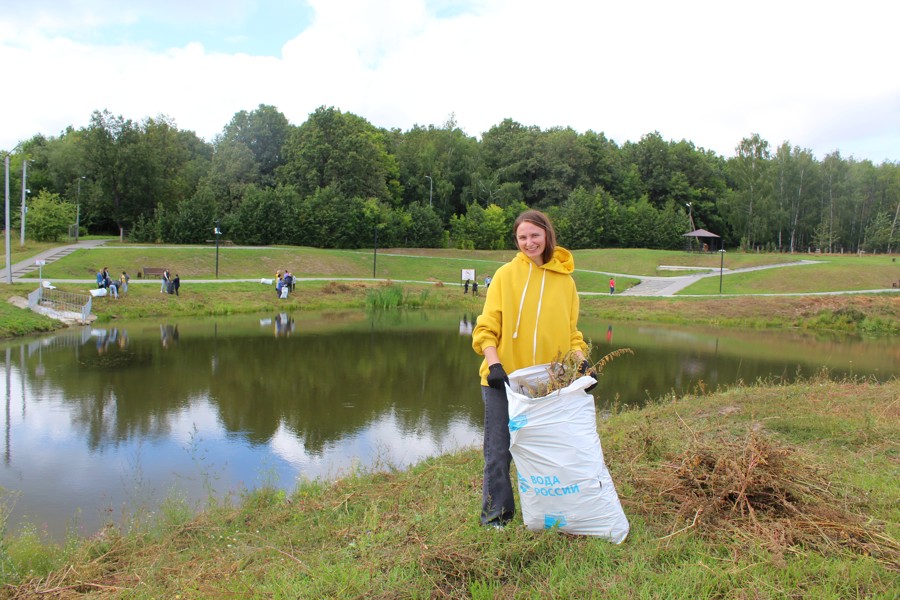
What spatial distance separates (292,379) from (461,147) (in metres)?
60.2

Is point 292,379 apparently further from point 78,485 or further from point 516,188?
point 516,188

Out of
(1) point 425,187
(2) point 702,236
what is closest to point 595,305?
(2) point 702,236

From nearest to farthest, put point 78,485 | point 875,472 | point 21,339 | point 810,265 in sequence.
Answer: point 875,472, point 78,485, point 21,339, point 810,265

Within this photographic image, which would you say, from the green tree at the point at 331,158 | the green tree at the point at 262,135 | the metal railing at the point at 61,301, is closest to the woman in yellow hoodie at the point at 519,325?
the metal railing at the point at 61,301

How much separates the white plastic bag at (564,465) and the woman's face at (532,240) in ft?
2.94

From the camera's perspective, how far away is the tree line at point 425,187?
149 ft

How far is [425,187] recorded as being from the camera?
63.2 metres

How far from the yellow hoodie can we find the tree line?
41.0m

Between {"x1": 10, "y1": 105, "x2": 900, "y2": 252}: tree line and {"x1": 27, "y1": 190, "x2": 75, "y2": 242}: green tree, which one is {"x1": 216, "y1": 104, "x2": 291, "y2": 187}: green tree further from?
{"x1": 27, "y1": 190, "x2": 75, "y2": 242}: green tree

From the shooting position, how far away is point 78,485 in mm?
6930

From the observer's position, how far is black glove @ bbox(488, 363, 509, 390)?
3609 millimetres

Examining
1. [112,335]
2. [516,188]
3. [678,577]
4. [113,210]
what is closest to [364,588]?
[678,577]

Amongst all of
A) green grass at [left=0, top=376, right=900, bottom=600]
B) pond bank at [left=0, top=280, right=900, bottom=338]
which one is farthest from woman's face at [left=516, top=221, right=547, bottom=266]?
pond bank at [left=0, top=280, right=900, bottom=338]

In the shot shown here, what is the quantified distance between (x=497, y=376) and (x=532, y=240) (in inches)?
35.1
